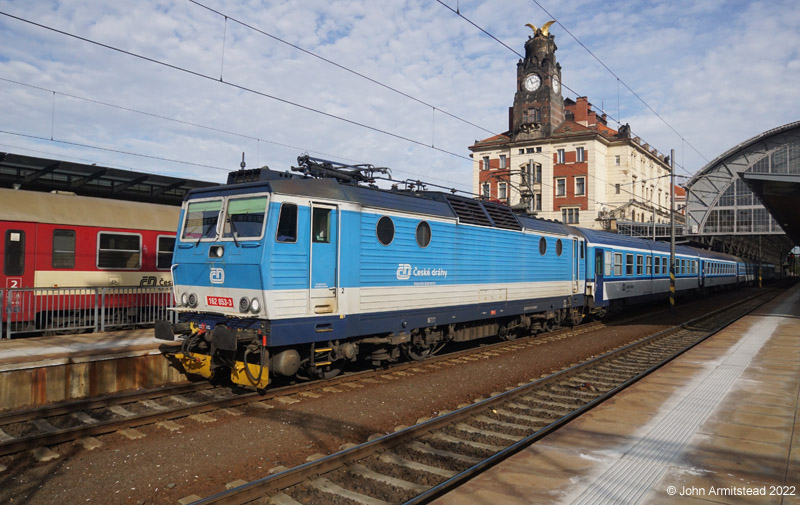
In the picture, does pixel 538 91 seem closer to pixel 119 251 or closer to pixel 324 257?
pixel 119 251

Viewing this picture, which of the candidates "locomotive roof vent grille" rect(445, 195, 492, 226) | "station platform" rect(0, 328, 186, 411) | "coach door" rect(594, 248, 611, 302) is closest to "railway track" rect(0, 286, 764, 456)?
"station platform" rect(0, 328, 186, 411)

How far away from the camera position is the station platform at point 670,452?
4887 mm

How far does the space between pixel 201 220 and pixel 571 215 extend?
6084cm

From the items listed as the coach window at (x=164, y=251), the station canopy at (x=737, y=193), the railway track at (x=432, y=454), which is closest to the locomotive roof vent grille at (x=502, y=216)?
the railway track at (x=432, y=454)

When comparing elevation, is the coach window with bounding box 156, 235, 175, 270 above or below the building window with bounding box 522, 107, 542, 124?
below

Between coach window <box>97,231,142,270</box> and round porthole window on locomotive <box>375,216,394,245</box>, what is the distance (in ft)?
29.5

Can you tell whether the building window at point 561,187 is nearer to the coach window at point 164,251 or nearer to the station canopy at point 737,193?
the station canopy at point 737,193

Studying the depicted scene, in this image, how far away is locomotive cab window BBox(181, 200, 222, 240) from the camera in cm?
899

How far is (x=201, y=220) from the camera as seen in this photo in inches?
365

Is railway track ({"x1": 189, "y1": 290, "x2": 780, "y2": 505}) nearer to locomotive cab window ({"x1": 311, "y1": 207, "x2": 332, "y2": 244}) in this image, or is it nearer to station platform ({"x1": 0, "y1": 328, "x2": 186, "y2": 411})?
locomotive cab window ({"x1": 311, "y1": 207, "x2": 332, "y2": 244})

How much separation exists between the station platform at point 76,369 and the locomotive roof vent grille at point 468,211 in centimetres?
648

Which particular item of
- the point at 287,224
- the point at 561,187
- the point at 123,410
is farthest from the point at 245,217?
the point at 561,187

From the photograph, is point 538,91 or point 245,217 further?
point 538,91

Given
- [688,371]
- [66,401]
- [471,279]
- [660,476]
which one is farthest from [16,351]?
[688,371]
